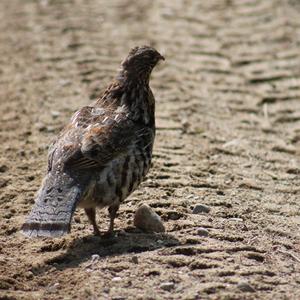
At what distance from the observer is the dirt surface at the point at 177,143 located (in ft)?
17.5

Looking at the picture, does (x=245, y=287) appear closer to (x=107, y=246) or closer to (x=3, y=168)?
(x=107, y=246)

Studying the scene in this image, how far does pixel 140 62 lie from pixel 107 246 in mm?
1761

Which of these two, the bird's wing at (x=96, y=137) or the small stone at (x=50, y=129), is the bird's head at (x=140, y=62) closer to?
the bird's wing at (x=96, y=137)

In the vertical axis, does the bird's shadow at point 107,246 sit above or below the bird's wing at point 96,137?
below

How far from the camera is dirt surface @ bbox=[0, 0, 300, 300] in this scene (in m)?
5.32

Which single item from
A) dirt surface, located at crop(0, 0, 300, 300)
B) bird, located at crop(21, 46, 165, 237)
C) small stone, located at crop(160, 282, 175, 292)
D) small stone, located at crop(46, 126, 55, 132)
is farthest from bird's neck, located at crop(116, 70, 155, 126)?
small stone, located at crop(160, 282, 175, 292)

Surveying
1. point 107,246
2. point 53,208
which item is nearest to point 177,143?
point 107,246

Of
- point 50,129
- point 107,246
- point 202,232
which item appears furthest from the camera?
point 50,129

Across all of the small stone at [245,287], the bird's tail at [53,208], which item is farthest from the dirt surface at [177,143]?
the bird's tail at [53,208]

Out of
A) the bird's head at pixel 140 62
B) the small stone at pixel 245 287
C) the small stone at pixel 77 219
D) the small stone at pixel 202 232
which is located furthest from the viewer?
the bird's head at pixel 140 62

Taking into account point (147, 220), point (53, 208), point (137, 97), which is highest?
point (137, 97)

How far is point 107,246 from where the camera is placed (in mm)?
5836

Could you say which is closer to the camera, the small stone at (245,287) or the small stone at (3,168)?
the small stone at (245,287)

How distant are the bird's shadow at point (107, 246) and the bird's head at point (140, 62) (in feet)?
4.61
